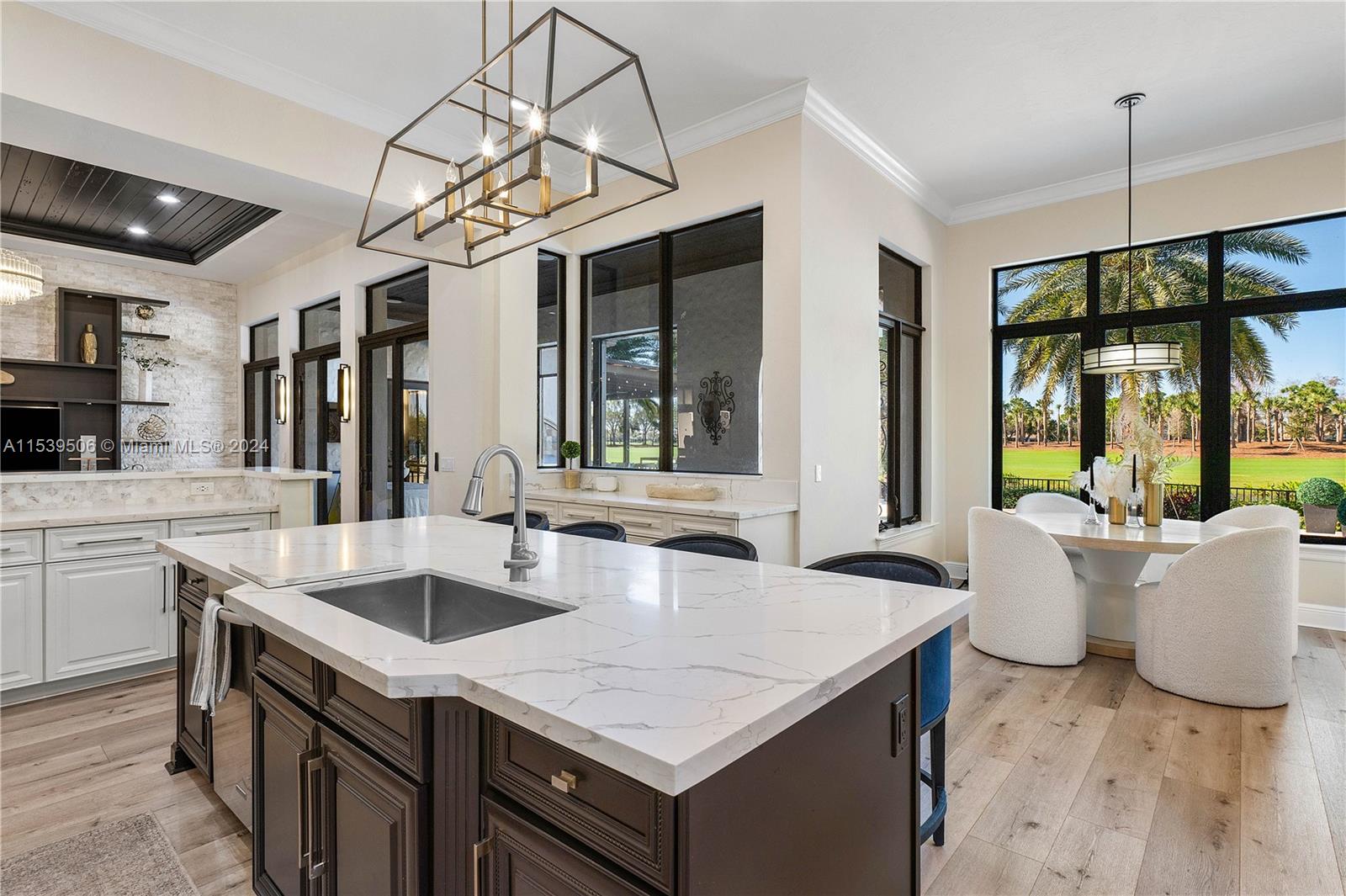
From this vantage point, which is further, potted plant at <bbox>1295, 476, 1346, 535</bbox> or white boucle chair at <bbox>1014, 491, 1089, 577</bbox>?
Result: white boucle chair at <bbox>1014, 491, 1089, 577</bbox>

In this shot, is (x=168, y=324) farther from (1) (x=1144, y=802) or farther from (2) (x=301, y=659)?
(1) (x=1144, y=802)

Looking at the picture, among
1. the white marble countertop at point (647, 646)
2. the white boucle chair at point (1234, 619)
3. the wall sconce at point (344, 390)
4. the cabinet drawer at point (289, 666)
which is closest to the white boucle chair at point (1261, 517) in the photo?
the white boucle chair at point (1234, 619)

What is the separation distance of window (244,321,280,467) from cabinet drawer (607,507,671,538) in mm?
5267

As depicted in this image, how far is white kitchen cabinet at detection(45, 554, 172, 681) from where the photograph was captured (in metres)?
3.29

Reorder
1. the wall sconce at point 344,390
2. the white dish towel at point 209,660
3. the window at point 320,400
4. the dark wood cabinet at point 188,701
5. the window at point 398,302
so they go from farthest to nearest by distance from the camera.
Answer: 1. the window at point 320,400
2. the wall sconce at point 344,390
3. the window at point 398,302
4. the dark wood cabinet at point 188,701
5. the white dish towel at point 209,660

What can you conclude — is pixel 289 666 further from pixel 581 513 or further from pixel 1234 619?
pixel 1234 619

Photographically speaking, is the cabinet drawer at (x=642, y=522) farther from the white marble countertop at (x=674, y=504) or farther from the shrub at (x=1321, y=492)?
the shrub at (x=1321, y=492)

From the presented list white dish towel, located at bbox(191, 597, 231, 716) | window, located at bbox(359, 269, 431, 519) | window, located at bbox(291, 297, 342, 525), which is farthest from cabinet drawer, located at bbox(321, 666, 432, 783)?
window, located at bbox(291, 297, 342, 525)

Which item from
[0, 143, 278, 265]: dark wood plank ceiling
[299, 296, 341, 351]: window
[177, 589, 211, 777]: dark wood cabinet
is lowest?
[177, 589, 211, 777]: dark wood cabinet

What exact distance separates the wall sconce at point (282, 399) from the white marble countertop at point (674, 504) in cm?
377

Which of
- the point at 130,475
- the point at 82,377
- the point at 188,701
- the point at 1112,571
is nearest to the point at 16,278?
the point at 82,377

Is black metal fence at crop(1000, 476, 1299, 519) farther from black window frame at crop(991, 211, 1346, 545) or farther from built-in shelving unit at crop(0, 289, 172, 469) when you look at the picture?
built-in shelving unit at crop(0, 289, 172, 469)

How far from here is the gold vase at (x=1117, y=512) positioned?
13.4ft

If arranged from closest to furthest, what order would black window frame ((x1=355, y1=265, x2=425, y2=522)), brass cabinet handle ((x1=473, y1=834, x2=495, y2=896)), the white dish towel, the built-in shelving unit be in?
brass cabinet handle ((x1=473, y1=834, x2=495, y2=896)) < the white dish towel < black window frame ((x1=355, y1=265, x2=425, y2=522)) < the built-in shelving unit
